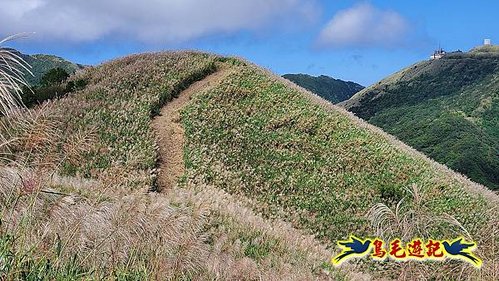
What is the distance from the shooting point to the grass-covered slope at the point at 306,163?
29.3 metres

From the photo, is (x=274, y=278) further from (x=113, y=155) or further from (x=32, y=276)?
(x=113, y=155)

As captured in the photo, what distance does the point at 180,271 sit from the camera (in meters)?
7.37

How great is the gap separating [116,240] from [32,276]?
190cm

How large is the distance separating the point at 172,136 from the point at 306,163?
24.8 feet

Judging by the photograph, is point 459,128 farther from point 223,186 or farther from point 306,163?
point 223,186

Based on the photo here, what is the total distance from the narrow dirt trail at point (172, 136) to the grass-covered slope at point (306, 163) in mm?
565

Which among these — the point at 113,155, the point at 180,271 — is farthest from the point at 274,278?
the point at 113,155

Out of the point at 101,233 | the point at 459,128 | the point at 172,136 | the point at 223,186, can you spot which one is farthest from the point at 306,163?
the point at 459,128

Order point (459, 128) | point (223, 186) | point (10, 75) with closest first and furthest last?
1. point (10, 75)
2. point (223, 186)
3. point (459, 128)

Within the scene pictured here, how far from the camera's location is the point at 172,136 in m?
33.0

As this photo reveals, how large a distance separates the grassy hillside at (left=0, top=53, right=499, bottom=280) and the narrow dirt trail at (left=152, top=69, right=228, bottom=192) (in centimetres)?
49

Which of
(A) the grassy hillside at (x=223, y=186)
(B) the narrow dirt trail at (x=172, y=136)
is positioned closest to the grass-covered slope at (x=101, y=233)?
(A) the grassy hillside at (x=223, y=186)

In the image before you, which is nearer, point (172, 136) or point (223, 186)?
point (223, 186)

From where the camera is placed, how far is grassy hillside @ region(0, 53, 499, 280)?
6.31 metres
